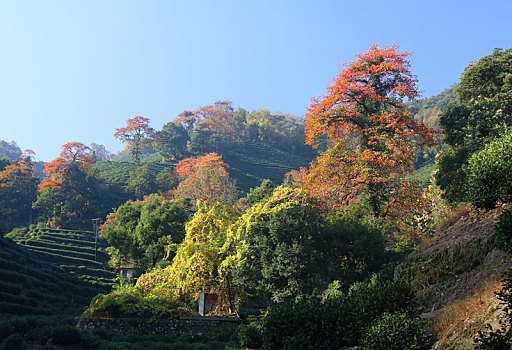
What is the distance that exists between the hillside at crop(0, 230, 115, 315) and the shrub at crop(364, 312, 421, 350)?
23.3 meters

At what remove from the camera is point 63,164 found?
208 feet

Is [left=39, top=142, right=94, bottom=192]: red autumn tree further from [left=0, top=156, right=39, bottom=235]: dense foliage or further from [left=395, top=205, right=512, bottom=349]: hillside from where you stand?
[left=395, top=205, right=512, bottom=349]: hillside

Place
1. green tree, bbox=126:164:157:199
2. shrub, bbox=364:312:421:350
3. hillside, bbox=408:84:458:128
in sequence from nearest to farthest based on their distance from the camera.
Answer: shrub, bbox=364:312:421:350
green tree, bbox=126:164:157:199
hillside, bbox=408:84:458:128

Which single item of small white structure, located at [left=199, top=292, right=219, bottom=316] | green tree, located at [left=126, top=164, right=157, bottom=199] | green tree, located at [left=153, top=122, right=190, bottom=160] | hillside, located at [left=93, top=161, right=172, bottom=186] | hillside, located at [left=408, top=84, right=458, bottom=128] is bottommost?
small white structure, located at [left=199, top=292, right=219, bottom=316]

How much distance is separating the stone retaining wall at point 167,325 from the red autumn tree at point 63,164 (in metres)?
45.6

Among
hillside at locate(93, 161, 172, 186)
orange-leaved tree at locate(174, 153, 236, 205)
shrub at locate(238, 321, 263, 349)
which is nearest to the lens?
shrub at locate(238, 321, 263, 349)

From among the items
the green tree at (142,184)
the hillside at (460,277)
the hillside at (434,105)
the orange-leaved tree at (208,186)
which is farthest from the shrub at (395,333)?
the hillside at (434,105)

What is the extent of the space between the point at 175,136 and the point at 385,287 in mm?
80202

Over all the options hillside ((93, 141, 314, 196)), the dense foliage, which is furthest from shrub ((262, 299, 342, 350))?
the dense foliage

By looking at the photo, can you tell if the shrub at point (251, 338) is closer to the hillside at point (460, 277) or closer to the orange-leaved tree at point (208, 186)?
the hillside at point (460, 277)

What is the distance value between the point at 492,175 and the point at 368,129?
10.2 m

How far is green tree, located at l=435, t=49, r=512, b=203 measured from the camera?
19.1 meters

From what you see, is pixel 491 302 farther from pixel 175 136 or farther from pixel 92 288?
pixel 175 136

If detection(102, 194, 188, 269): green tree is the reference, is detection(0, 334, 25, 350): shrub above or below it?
below
